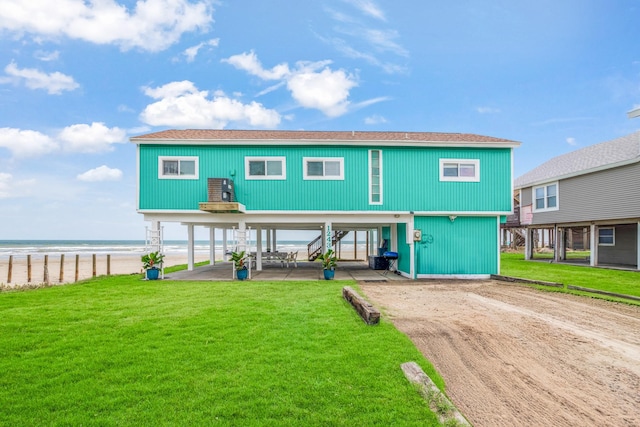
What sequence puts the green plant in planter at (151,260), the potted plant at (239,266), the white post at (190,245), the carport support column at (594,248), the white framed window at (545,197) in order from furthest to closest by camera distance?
the white framed window at (545,197) → the carport support column at (594,248) → the white post at (190,245) → the green plant in planter at (151,260) → the potted plant at (239,266)

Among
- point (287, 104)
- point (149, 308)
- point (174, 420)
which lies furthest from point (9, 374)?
point (287, 104)

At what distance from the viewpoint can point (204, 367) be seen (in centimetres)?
414

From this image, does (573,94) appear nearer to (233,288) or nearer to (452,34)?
(452,34)

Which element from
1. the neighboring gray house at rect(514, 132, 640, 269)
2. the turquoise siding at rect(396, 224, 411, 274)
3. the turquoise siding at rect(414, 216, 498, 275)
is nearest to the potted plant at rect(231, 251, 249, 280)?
the turquoise siding at rect(396, 224, 411, 274)

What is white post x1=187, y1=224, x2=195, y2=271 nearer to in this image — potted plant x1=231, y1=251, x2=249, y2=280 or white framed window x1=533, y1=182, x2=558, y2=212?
potted plant x1=231, y1=251, x2=249, y2=280

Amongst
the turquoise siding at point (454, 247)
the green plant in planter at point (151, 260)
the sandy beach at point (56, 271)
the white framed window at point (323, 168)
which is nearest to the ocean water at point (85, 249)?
the sandy beach at point (56, 271)

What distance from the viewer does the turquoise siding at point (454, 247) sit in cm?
1310

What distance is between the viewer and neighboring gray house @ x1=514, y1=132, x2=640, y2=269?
51.7 ft

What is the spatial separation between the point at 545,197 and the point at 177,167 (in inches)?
836

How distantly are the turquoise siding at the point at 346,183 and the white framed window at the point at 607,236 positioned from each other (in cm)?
1144

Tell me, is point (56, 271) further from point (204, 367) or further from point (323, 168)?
point (204, 367)

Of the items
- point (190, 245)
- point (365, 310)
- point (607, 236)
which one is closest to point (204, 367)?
point (365, 310)

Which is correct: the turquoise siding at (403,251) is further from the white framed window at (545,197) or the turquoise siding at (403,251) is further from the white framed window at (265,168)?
the white framed window at (545,197)

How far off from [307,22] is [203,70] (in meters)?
6.77
